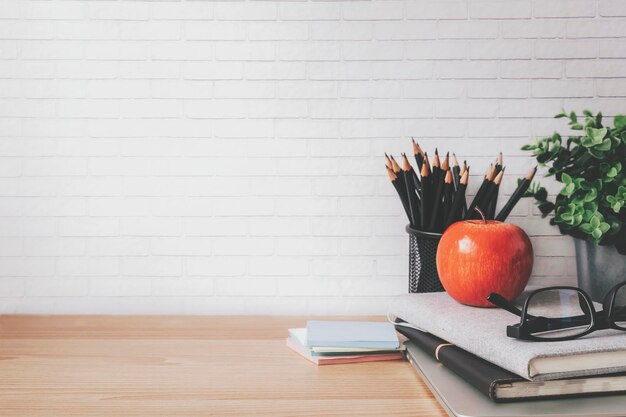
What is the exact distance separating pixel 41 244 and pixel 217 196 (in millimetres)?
418

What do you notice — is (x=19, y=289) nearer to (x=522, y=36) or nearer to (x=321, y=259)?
(x=321, y=259)

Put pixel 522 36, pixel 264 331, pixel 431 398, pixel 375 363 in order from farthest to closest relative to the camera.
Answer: pixel 522 36 < pixel 264 331 < pixel 375 363 < pixel 431 398

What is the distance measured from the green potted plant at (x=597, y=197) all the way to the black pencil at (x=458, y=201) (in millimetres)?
131

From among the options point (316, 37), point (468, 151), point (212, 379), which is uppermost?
point (316, 37)

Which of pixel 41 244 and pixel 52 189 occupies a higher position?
pixel 52 189

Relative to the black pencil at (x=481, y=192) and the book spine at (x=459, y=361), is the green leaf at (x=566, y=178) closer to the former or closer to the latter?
the black pencil at (x=481, y=192)

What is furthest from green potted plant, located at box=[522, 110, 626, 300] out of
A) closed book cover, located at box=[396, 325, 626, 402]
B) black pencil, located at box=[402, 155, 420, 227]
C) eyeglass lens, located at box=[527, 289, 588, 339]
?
closed book cover, located at box=[396, 325, 626, 402]

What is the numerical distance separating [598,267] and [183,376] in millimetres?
756

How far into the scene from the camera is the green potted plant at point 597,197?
37.9 inches

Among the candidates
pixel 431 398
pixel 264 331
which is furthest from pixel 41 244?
pixel 431 398

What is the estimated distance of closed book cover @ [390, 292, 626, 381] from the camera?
2.21ft

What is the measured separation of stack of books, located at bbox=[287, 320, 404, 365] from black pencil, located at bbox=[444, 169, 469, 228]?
243mm

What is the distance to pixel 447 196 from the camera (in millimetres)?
1081

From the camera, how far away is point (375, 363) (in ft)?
3.09
